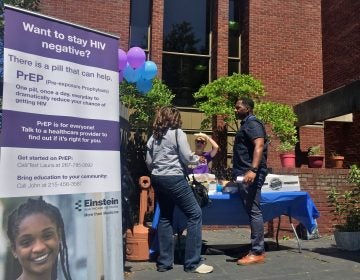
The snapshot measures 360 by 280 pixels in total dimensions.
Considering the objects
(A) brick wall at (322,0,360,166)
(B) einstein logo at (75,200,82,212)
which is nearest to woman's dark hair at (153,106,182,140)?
(B) einstein logo at (75,200,82,212)

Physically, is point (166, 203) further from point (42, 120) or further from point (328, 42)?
point (328, 42)

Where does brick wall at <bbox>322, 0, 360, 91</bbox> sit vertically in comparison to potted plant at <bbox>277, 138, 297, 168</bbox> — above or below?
above

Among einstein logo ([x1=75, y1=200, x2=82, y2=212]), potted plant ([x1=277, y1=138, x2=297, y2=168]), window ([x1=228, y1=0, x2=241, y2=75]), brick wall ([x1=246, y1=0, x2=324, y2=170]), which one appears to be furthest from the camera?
window ([x1=228, y1=0, x2=241, y2=75])

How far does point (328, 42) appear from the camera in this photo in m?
16.2


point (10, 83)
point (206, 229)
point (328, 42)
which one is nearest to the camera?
point (10, 83)

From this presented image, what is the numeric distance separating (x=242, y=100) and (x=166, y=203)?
5.14 ft

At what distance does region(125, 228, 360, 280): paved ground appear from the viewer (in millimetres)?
4777

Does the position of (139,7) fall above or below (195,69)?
above

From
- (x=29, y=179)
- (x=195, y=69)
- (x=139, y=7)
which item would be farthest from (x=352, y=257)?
(x=139, y=7)

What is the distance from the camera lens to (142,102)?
8.97 m

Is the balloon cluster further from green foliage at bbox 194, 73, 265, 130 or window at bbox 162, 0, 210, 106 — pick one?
window at bbox 162, 0, 210, 106

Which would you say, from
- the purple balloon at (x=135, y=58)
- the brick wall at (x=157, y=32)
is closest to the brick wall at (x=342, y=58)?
the brick wall at (x=157, y=32)

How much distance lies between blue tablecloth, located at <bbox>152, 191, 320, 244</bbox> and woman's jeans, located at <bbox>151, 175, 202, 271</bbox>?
0.39m

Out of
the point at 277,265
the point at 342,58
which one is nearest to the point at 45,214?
the point at 277,265
